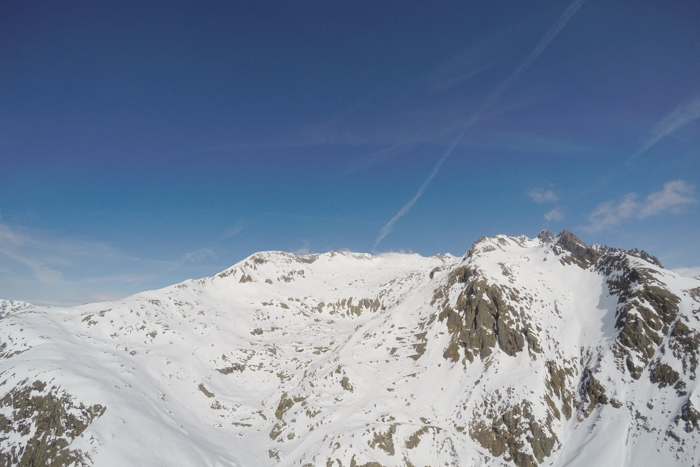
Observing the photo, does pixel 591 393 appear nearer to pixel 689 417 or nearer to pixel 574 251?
pixel 689 417

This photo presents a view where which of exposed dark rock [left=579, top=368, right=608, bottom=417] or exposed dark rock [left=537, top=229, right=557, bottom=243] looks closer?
exposed dark rock [left=579, top=368, right=608, bottom=417]

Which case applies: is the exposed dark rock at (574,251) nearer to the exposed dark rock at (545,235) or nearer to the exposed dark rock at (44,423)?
the exposed dark rock at (545,235)

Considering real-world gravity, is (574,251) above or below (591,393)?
above

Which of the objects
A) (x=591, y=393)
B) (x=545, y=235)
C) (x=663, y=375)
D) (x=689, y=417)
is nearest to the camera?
(x=689, y=417)

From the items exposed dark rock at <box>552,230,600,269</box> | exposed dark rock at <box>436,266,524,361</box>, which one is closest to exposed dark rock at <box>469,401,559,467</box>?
exposed dark rock at <box>436,266,524,361</box>

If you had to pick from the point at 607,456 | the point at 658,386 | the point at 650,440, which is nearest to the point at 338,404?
the point at 607,456

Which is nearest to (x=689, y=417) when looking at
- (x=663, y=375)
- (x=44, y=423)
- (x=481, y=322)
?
(x=663, y=375)

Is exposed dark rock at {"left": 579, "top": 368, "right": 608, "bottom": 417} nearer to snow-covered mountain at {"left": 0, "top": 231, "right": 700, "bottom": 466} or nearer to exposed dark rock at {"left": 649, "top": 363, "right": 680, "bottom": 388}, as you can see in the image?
snow-covered mountain at {"left": 0, "top": 231, "right": 700, "bottom": 466}

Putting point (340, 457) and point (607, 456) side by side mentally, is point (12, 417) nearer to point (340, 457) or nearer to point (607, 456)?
point (340, 457)

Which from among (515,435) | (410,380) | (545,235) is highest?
(545,235)
